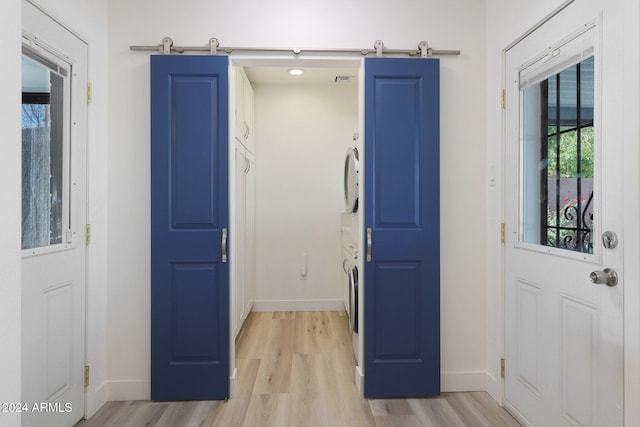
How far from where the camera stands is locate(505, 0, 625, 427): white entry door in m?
1.32

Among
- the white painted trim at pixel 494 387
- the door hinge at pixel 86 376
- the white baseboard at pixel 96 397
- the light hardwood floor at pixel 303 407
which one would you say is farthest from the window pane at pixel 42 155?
the white painted trim at pixel 494 387

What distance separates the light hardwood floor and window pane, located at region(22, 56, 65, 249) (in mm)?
1072

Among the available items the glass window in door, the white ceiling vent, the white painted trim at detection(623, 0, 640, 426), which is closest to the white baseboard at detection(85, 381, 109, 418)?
the glass window in door

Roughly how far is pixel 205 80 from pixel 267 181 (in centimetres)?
185

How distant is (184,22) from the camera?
209 cm

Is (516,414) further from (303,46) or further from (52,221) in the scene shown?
(52,221)

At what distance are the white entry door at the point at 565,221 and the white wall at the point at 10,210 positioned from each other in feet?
6.26

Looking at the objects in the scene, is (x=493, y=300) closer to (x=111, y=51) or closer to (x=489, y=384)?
(x=489, y=384)

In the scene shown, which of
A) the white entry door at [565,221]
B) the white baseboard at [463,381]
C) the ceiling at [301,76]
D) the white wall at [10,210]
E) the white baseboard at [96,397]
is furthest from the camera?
the ceiling at [301,76]

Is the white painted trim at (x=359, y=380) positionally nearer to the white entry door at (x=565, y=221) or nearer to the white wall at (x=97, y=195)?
the white entry door at (x=565, y=221)

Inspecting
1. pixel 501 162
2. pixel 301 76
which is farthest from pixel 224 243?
pixel 301 76

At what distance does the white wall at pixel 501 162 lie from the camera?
1.21 metres

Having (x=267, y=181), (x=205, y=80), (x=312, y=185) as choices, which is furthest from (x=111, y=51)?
(x=312, y=185)

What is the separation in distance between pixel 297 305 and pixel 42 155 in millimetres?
2732
